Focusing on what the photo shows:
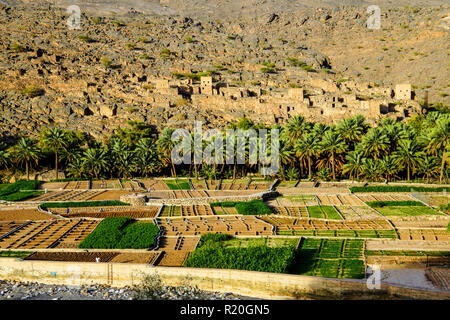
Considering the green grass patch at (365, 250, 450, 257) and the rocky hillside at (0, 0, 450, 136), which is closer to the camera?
the green grass patch at (365, 250, 450, 257)

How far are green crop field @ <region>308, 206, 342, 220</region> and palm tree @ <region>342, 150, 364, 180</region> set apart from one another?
418 inches

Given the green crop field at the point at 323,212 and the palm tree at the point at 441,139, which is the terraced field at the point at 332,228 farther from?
the palm tree at the point at 441,139

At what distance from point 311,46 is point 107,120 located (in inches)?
2998

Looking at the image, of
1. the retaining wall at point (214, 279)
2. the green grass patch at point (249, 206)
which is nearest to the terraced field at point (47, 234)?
the retaining wall at point (214, 279)

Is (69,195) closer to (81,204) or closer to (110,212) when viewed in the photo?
(81,204)

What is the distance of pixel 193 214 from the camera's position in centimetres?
4031

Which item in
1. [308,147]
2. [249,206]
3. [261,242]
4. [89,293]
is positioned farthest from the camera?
[308,147]

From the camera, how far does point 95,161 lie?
5350 centimetres

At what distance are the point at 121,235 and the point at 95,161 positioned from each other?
20.8 meters

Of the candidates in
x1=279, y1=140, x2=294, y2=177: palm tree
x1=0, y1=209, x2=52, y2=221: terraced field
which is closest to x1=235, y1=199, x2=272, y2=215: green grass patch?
x1=279, y1=140, x2=294, y2=177: palm tree

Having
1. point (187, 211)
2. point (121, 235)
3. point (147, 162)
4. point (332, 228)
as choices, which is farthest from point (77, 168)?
point (332, 228)

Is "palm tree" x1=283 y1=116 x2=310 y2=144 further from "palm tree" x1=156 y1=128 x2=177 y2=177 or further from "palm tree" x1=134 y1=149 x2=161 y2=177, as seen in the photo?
"palm tree" x1=134 y1=149 x2=161 y2=177

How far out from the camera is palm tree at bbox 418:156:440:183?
49.6 meters
